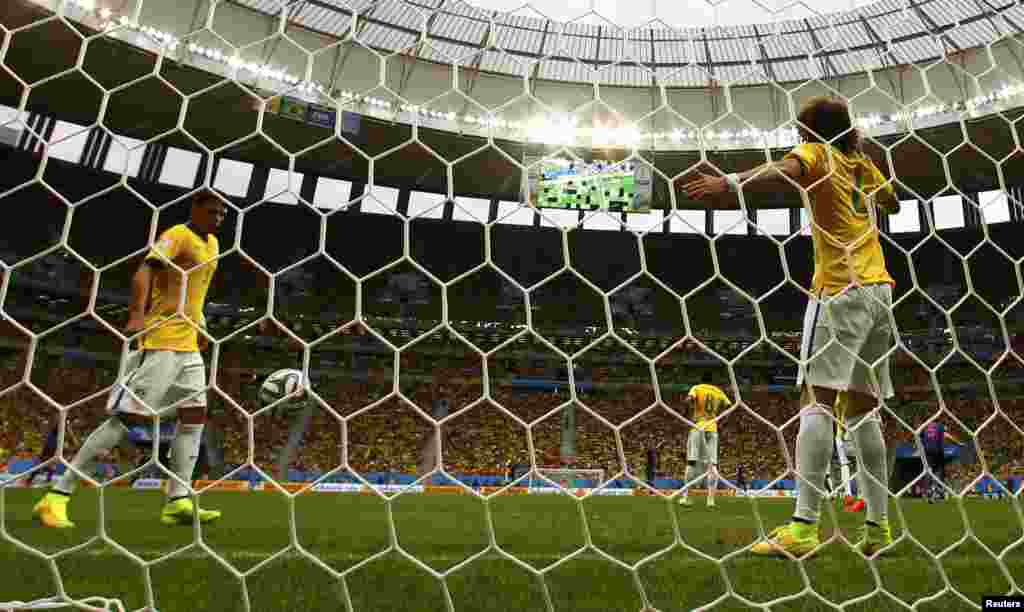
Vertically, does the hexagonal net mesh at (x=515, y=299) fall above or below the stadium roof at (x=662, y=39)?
below

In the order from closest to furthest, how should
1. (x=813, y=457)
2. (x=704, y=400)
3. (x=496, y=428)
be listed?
(x=813, y=457), (x=704, y=400), (x=496, y=428)

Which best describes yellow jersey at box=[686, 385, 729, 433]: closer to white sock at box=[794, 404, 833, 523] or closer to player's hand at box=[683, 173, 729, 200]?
white sock at box=[794, 404, 833, 523]

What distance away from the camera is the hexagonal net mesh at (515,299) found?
195 centimetres

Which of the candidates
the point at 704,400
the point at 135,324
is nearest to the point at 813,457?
the point at 135,324

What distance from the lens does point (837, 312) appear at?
195 centimetres

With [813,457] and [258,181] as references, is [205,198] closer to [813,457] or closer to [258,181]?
[813,457]

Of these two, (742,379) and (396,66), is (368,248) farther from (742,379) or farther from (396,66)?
(742,379)

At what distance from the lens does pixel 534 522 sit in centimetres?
337

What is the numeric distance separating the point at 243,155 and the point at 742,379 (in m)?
13.4

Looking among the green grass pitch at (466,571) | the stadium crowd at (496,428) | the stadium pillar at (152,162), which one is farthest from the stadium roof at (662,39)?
the green grass pitch at (466,571)

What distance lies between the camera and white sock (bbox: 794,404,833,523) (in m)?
1.81

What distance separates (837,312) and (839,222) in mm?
318

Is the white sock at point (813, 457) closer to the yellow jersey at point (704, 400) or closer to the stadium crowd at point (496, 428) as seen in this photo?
the yellow jersey at point (704, 400)

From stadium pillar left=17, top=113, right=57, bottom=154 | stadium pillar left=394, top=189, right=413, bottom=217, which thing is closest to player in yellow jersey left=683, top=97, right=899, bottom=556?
stadium pillar left=17, top=113, right=57, bottom=154
